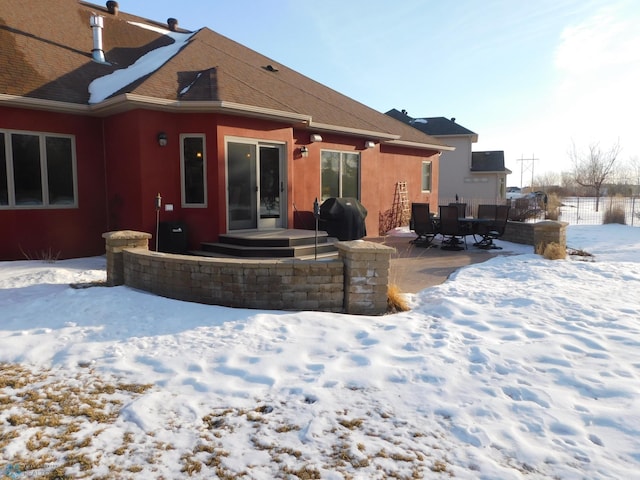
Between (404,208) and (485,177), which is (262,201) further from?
(485,177)

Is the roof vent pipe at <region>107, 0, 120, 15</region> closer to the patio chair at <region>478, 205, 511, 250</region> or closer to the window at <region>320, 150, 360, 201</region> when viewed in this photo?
the window at <region>320, 150, 360, 201</region>

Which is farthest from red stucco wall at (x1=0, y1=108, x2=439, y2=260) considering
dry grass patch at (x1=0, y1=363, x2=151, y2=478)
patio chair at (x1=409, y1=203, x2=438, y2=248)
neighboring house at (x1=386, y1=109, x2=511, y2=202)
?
neighboring house at (x1=386, y1=109, x2=511, y2=202)

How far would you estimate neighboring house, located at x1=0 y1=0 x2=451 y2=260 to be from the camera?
8.76 metres

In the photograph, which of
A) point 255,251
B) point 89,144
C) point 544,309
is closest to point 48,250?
point 89,144

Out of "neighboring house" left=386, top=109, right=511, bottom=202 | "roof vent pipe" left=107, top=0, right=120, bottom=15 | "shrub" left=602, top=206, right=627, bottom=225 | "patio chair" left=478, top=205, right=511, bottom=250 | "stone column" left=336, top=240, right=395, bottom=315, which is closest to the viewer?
"stone column" left=336, top=240, right=395, bottom=315

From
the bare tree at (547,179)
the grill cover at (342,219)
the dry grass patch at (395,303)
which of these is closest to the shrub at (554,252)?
the grill cover at (342,219)

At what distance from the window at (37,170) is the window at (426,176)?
39.5ft

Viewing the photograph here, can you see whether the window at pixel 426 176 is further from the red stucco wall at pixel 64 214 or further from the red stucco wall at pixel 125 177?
the red stucco wall at pixel 64 214

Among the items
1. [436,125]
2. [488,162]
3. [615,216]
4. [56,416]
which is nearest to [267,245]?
[56,416]

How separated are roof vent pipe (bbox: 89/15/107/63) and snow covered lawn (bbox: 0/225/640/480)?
24.4ft

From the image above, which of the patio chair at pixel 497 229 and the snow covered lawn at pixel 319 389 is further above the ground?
the patio chair at pixel 497 229

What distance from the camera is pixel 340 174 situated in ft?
42.5

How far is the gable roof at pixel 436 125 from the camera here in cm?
2842

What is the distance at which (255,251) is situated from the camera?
8359mm
